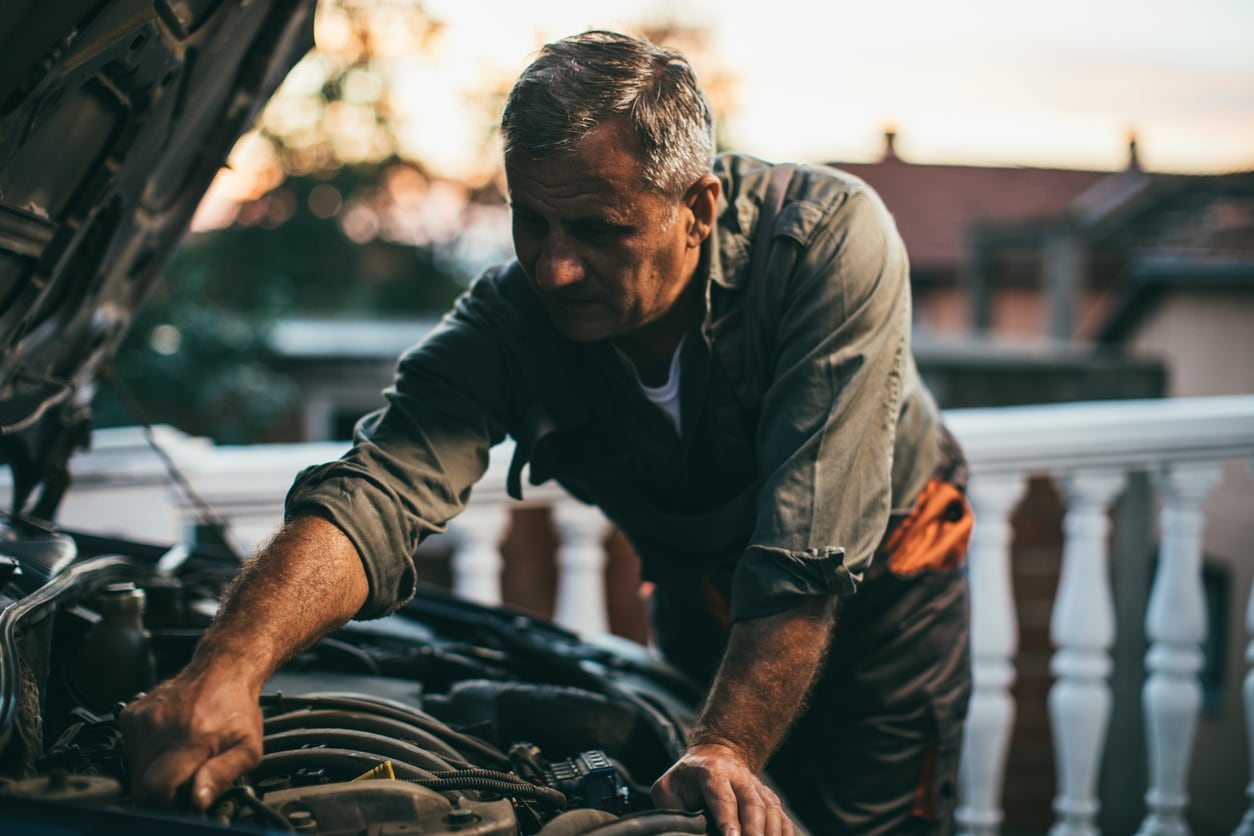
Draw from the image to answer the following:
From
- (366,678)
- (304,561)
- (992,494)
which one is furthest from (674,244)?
(992,494)

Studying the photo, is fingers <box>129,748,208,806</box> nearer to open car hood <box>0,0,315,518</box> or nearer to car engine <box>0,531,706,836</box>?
car engine <box>0,531,706,836</box>

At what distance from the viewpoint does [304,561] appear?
147cm

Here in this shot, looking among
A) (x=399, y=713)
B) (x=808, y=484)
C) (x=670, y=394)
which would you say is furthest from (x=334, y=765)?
(x=670, y=394)

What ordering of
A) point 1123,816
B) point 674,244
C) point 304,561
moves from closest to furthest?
1. point 304,561
2. point 674,244
3. point 1123,816

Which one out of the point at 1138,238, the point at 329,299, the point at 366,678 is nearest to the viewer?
the point at 366,678

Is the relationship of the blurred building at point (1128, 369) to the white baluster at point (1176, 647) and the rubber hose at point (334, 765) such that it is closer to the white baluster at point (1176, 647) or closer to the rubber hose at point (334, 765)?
the white baluster at point (1176, 647)

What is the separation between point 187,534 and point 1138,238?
10677 mm

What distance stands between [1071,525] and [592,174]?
186 cm

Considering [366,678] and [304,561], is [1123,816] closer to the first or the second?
[366,678]

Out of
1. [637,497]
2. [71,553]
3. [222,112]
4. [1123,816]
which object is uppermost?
[222,112]

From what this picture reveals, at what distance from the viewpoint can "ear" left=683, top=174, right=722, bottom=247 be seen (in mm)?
1672

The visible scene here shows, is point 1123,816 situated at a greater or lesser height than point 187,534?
lesser

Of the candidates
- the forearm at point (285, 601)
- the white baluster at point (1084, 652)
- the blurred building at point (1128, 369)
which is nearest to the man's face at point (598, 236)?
the forearm at point (285, 601)

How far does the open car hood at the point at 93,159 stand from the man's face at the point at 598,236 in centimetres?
54
